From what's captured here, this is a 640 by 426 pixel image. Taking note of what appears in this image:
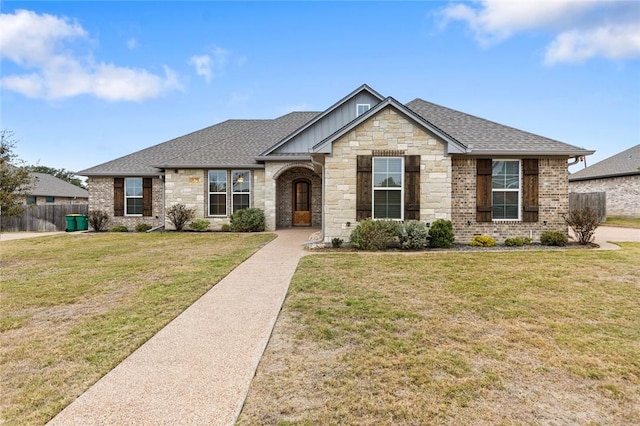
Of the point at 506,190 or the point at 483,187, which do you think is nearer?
the point at 483,187

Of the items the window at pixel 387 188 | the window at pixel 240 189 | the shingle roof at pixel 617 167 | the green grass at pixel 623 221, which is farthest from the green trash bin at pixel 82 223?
the shingle roof at pixel 617 167

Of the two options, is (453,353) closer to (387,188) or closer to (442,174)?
(387,188)

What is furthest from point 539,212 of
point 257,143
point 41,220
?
point 41,220

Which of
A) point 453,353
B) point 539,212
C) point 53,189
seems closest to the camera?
point 453,353

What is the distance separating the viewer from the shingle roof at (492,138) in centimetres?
Answer: 1101

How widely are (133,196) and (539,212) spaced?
1862 cm

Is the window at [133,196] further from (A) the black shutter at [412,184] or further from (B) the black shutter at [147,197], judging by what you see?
(A) the black shutter at [412,184]

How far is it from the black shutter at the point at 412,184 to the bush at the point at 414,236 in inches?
20.6

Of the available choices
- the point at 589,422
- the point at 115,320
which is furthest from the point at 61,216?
the point at 589,422

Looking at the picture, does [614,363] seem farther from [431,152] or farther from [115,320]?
[431,152]

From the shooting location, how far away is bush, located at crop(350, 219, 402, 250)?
997 centimetres

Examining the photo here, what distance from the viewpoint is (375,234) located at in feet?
32.7

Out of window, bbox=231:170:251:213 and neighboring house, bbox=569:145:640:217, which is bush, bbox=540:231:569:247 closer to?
window, bbox=231:170:251:213

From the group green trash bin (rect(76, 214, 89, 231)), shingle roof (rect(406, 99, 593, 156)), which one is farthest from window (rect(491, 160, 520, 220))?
green trash bin (rect(76, 214, 89, 231))
